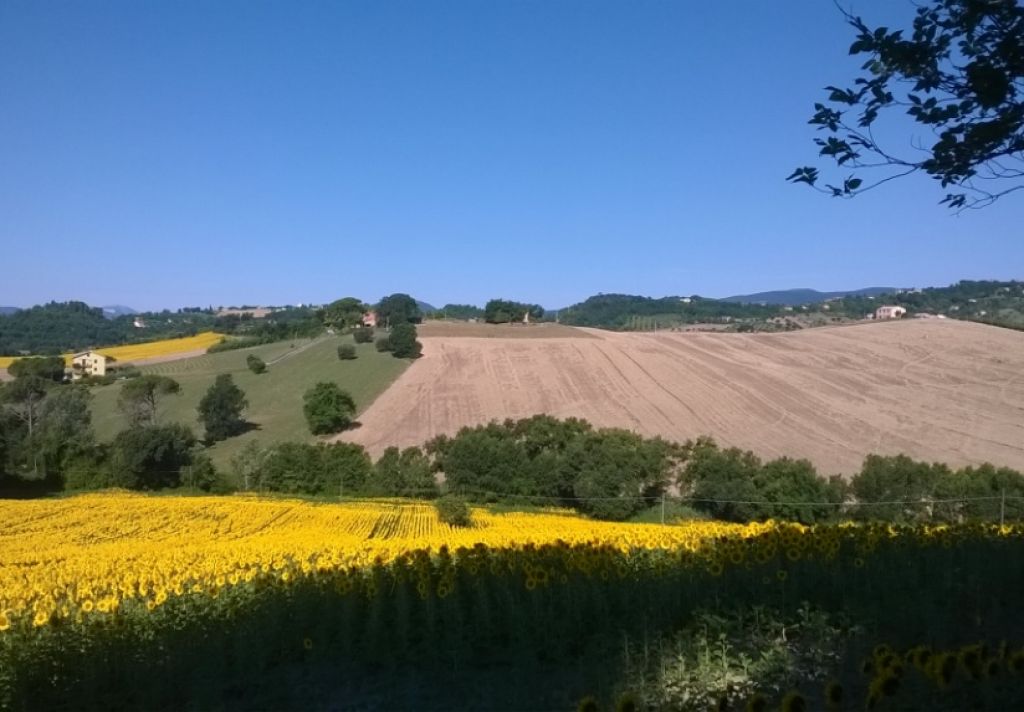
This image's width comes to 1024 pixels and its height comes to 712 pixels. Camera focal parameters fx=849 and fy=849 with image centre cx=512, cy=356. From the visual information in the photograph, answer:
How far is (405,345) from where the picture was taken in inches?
2795

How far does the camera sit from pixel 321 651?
5.90 metres

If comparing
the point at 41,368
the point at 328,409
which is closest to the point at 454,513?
the point at 328,409

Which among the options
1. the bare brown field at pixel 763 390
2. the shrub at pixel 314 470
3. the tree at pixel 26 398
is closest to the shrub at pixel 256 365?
the bare brown field at pixel 763 390

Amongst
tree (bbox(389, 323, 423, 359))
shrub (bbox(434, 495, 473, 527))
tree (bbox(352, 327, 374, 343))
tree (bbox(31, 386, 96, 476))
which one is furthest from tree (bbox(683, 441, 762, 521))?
tree (bbox(352, 327, 374, 343))

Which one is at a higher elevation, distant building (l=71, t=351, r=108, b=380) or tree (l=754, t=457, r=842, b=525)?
distant building (l=71, t=351, r=108, b=380)

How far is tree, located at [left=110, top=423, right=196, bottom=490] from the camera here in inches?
1721

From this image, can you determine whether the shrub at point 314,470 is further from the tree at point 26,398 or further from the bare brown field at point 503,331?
the bare brown field at point 503,331

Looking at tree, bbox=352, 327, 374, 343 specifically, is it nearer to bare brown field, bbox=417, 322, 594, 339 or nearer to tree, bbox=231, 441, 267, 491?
bare brown field, bbox=417, 322, 594, 339

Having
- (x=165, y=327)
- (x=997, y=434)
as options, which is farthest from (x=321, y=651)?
(x=165, y=327)

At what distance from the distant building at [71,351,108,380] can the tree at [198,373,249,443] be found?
119ft

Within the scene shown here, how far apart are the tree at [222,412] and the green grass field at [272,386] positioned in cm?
107

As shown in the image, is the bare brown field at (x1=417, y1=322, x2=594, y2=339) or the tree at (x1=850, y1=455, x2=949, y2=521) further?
the bare brown field at (x1=417, y1=322, x2=594, y2=339)

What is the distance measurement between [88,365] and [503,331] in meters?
47.0

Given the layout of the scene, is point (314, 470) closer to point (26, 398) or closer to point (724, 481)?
point (724, 481)
